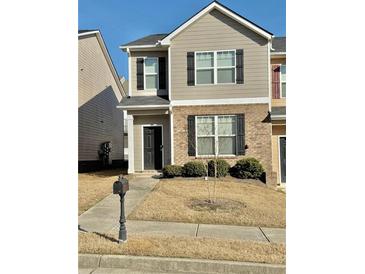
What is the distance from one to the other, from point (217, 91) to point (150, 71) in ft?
10.2

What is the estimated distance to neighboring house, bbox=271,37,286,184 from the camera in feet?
43.1

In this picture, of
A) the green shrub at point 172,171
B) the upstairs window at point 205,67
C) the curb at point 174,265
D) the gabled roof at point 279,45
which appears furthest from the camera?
the gabled roof at point 279,45

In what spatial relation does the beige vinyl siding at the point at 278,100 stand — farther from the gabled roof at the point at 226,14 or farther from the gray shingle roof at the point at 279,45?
the gabled roof at the point at 226,14

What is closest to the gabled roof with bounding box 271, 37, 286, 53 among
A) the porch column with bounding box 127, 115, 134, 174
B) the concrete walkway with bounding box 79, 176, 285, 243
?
the porch column with bounding box 127, 115, 134, 174

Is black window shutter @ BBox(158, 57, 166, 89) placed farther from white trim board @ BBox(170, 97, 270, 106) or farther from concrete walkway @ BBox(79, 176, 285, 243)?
concrete walkway @ BBox(79, 176, 285, 243)

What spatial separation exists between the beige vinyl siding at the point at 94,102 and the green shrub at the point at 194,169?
6.76 m

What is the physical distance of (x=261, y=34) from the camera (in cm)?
1241

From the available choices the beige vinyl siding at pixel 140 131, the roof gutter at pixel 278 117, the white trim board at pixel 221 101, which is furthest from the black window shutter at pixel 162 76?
the roof gutter at pixel 278 117

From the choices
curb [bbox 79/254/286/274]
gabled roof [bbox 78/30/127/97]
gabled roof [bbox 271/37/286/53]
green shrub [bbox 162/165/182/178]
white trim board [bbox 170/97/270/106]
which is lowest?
curb [bbox 79/254/286/274]

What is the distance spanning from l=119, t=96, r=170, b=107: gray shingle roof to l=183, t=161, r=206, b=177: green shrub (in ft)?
8.74

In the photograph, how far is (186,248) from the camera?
467 cm

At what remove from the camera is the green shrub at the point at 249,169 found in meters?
11.9
